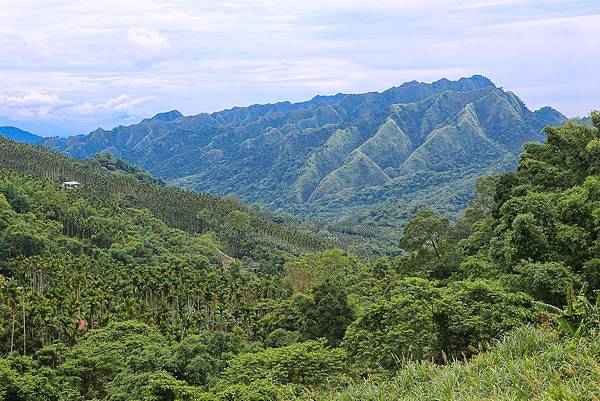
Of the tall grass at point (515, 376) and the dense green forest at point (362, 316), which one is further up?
the tall grass at point (515, 376)

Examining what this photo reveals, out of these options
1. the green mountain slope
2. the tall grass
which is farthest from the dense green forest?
the green mountain slope

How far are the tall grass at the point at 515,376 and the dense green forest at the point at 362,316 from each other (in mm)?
33

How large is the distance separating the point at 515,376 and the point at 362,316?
12.9m

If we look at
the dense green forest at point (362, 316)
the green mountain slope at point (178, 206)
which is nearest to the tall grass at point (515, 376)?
the dense green forest at point (362, 316)

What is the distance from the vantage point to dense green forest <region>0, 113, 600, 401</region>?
902cm

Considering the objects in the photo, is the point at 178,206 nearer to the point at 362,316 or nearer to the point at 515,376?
the point at 362,316

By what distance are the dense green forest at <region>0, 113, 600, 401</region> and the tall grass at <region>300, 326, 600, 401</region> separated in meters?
0.03

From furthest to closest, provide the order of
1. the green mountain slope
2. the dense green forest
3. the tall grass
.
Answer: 1. the green mountain slope
2. the dense green forest
3. the tall grass

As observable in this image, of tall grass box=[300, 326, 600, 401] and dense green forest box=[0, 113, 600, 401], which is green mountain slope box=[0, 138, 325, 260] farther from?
tall grass box=[300, 326, 600, 401]

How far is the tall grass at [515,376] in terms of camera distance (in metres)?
6.69

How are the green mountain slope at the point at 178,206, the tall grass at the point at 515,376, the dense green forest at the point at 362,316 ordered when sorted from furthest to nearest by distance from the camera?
the green mountain slope at the point at 178,206 < the dense green forest at the point at 362,316 < the tall grass at the point at 515,376

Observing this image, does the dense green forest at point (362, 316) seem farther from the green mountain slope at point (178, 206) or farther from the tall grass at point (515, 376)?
the green mountain slope at point (178, 206)

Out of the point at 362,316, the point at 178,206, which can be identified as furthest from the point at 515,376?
the point at 178,206

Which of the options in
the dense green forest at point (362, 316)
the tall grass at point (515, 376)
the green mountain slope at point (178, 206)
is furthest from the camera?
the green mountain slope at point (178, 206)
